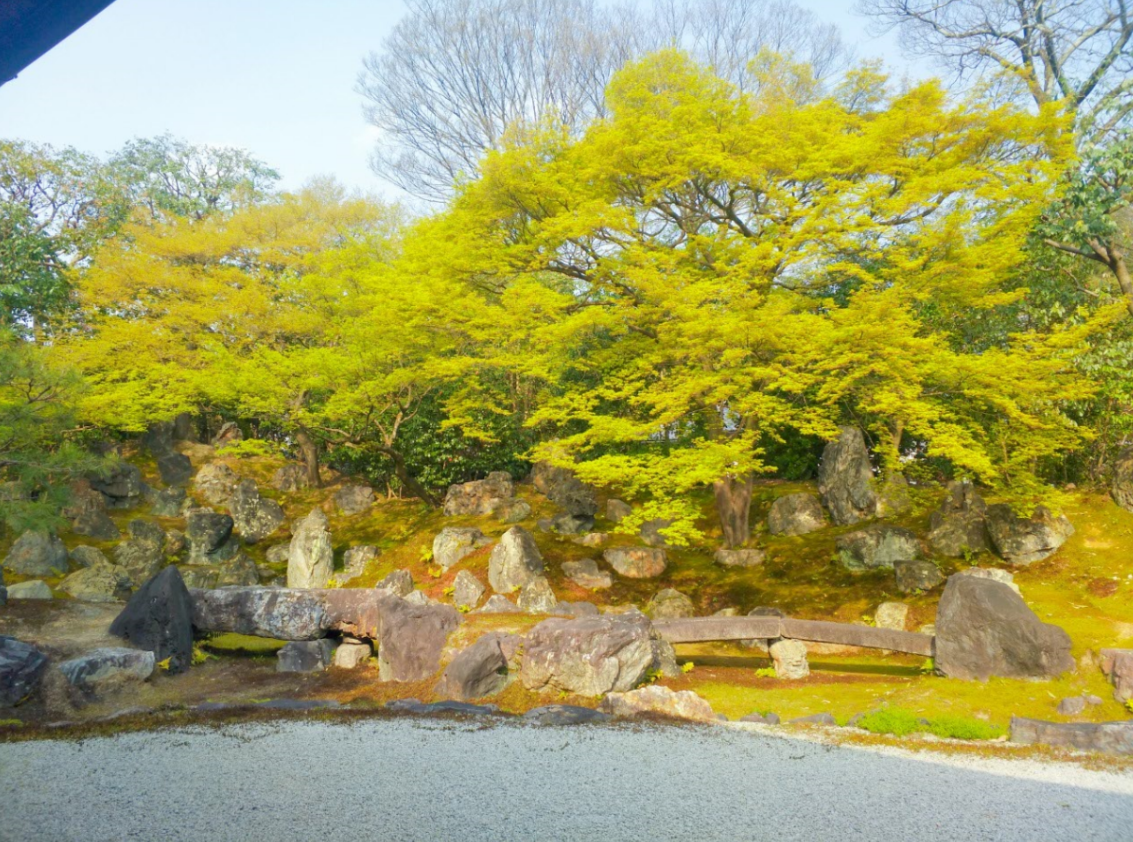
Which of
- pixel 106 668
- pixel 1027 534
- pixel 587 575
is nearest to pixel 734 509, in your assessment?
pixel 587 575

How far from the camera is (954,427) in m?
10.1

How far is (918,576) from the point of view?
11.1 metres

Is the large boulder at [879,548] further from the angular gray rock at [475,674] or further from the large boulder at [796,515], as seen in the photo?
the angular gray rock at [475,674]

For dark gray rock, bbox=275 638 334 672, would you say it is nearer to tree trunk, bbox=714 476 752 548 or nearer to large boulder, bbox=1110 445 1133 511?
tree trunk, bbox=714 476 752 548

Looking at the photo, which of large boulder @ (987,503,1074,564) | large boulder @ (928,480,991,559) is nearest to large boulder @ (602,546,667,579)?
large boulder @ (928,480,991,559)

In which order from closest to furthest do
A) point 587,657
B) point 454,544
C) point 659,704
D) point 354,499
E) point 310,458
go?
point 659,704 < point 587,657 < point 454,544 < point 354,499 < point 310,458

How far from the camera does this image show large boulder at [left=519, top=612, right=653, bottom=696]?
25.8 feet

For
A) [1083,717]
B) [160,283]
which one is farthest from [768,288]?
[160,283]

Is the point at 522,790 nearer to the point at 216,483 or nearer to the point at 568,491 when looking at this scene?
the point at 568,491

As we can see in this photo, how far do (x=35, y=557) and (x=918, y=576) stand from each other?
15461mm

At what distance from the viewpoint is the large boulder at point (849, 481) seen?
13133mm

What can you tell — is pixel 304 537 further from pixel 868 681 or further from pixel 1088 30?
pixel 1088 30

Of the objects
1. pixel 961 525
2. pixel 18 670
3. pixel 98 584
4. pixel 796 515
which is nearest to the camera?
pixel 18 670

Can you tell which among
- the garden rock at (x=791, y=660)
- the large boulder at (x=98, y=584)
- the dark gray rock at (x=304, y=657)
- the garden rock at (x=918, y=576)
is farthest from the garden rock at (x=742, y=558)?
the large boulder at (x=98, y=584)
